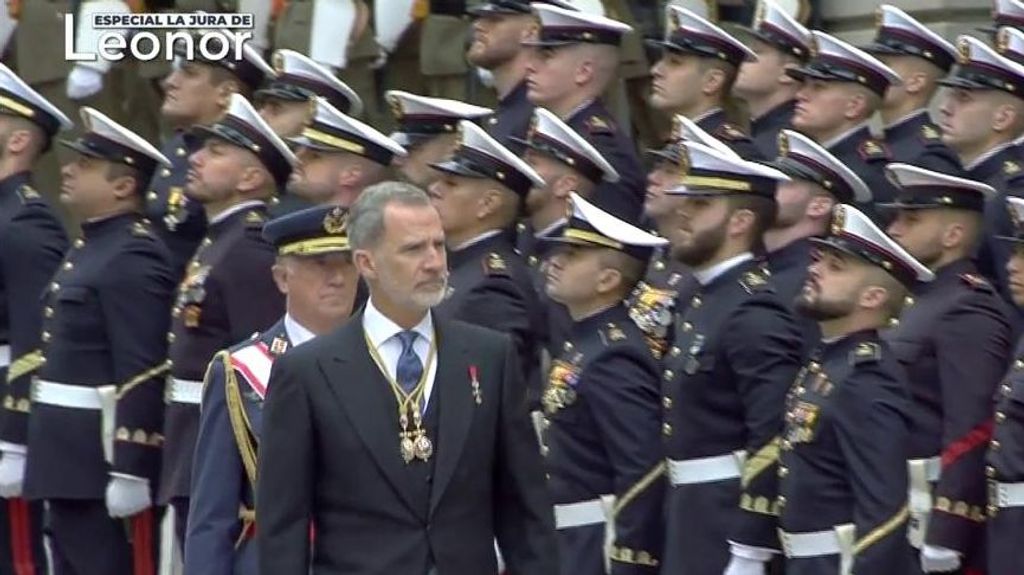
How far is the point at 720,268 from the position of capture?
9250 millimetres

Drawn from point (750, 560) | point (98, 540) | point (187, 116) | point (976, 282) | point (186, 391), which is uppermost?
point (976, 282)

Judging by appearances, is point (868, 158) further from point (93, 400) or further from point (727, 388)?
point (93, 400)

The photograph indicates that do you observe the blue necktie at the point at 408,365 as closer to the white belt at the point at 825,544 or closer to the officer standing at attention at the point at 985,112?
the white belt at the point at 825,544

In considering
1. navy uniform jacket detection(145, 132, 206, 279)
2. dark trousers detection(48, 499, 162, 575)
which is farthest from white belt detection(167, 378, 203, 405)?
navy uniform jacket detection(145, 132, 206, 279)

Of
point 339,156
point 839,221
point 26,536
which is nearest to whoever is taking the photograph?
point 839,221

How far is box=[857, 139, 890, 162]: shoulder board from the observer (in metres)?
10.2

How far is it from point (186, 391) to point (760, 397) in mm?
2187

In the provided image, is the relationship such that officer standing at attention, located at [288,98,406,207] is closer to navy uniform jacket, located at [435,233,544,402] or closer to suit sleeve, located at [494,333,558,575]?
navy uniform jacket, located at [435,233,544,402]

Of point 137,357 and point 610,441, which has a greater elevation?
point 610,441

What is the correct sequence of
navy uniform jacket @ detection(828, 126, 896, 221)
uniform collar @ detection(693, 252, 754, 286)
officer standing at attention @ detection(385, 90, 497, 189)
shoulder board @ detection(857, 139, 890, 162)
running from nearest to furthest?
uniform collar @ detection(693, 252, 754, 286) < navy uniform jacket @ detection(828, 126, 896, 221) < shoulder board @ detection(857, 139, 890, 162) < officer standing at attention @ detection(385, 90, 497, 189)

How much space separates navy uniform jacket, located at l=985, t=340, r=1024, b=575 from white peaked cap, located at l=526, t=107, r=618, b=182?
232cm

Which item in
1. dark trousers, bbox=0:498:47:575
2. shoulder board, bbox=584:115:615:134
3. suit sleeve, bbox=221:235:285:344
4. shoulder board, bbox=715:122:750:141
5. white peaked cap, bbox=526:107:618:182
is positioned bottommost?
dark trousers, bbox=0:498:47:575

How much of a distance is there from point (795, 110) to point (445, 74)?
129 inches

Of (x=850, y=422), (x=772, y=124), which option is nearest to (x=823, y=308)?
(x=850, y=422)
